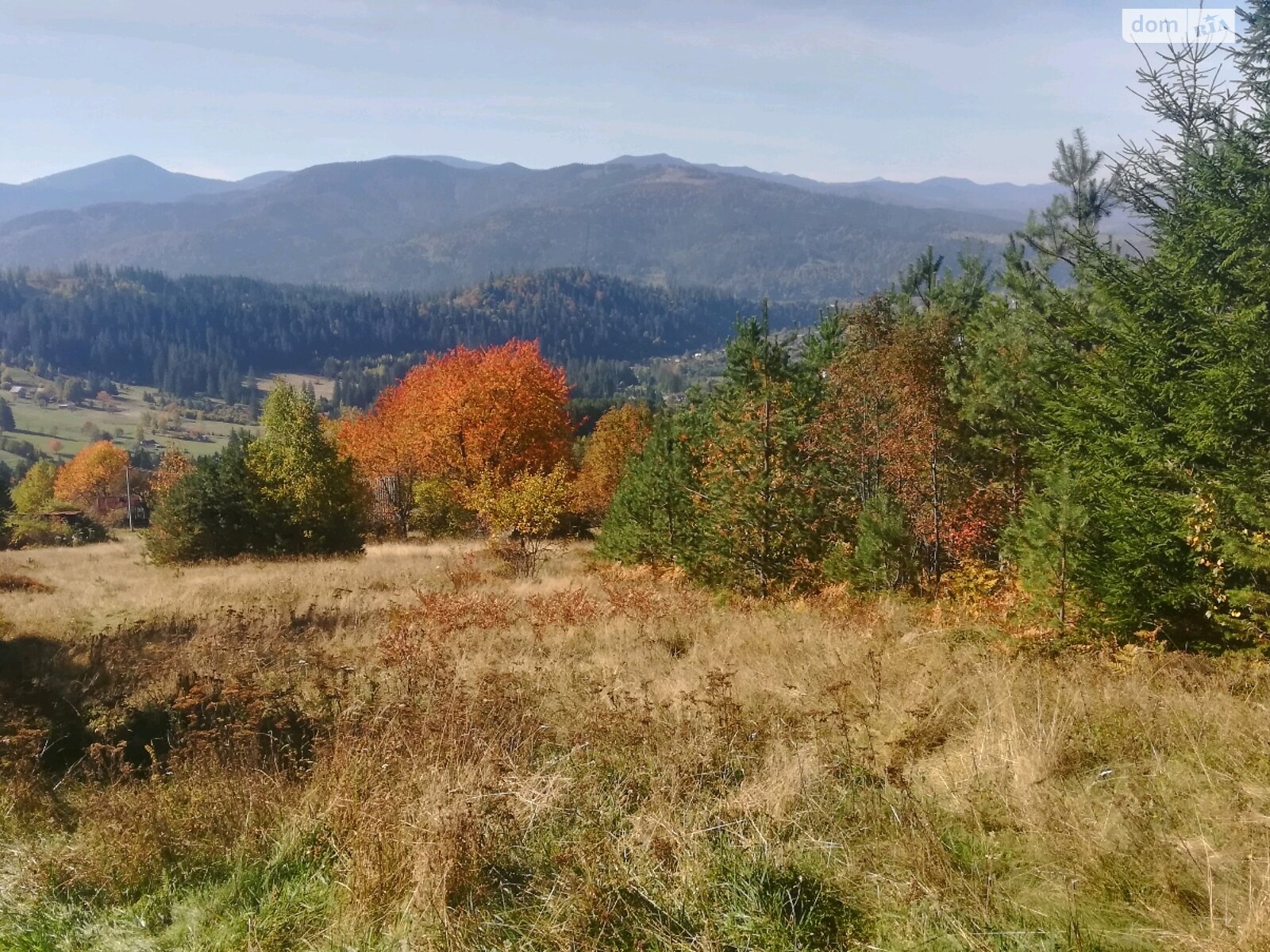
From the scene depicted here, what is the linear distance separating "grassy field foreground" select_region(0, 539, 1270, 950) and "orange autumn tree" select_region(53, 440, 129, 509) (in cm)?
10239

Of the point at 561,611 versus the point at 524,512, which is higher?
the point at 561,611

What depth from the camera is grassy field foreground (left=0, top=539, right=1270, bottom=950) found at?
→ 3404 mm

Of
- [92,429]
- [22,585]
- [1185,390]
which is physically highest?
[1185,390]

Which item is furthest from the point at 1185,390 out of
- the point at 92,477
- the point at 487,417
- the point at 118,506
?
the point at 92,477

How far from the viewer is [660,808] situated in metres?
4.16

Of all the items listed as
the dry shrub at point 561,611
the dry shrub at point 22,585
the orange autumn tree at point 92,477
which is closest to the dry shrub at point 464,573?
the dry shrub at point 561,611

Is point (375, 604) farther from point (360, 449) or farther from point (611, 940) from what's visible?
point (360, 449)

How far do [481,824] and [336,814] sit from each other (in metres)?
0.92

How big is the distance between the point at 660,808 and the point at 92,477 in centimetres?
10944

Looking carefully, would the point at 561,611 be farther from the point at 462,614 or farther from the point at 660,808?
the point at 660,808

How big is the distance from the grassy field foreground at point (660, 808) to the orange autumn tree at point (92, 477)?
102m

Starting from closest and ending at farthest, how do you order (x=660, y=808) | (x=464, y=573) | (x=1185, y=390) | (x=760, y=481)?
(x=660, y=808) → (x=1185, y=390) → (x=760, y=481) → (x=464, y=573)

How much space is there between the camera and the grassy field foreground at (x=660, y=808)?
3.40 m

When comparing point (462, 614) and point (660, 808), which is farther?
point (462, 614)
